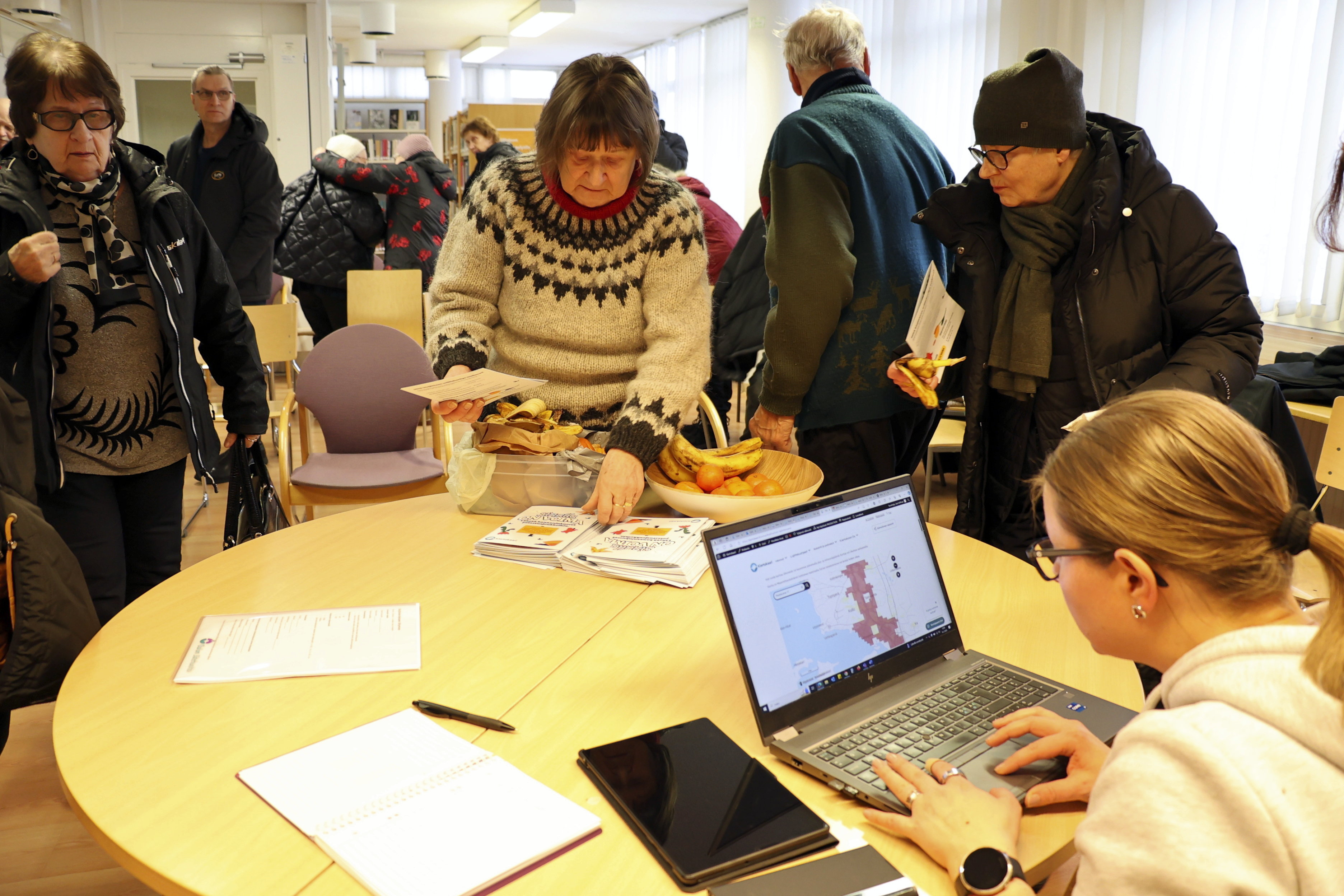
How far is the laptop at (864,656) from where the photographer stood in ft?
3.60

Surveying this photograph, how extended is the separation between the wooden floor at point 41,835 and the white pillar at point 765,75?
231 inches

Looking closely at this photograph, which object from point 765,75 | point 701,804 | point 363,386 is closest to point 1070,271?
point 701,804

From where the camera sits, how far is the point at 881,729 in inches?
44.8

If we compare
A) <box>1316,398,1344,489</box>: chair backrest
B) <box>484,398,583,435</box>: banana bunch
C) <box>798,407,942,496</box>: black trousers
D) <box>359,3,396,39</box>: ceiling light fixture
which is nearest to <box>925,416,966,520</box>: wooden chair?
<box>798,407,942,496</box>: black trousers

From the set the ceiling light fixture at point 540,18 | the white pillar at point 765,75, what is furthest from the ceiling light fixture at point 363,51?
the white pillar at point 765,75

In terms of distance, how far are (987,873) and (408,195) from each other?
5.32m

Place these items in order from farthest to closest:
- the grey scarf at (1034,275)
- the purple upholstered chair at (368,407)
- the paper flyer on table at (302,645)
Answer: the purple upholstered chair at (368,407) < the grey scarf at (1034,275) < the paper flyer on table at (302,645)

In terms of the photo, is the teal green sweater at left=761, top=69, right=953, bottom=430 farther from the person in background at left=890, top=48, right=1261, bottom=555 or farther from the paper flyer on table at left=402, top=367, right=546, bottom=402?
the paper flyer on table at left=402, top=367, right=546, bottom=402

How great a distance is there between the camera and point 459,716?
3.89 feet

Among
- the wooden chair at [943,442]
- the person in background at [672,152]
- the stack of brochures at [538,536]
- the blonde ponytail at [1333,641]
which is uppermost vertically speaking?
the person in background at [672,152]

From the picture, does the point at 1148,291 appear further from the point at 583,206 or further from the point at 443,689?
the point at 443,689

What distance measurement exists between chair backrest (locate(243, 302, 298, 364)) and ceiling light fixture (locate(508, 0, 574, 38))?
576 centimetres

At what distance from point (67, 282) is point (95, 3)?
6.60 m

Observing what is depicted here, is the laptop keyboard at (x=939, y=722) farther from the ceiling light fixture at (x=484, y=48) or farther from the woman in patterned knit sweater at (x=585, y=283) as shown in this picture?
the ceiling light fixture at (x=484, y=48)
